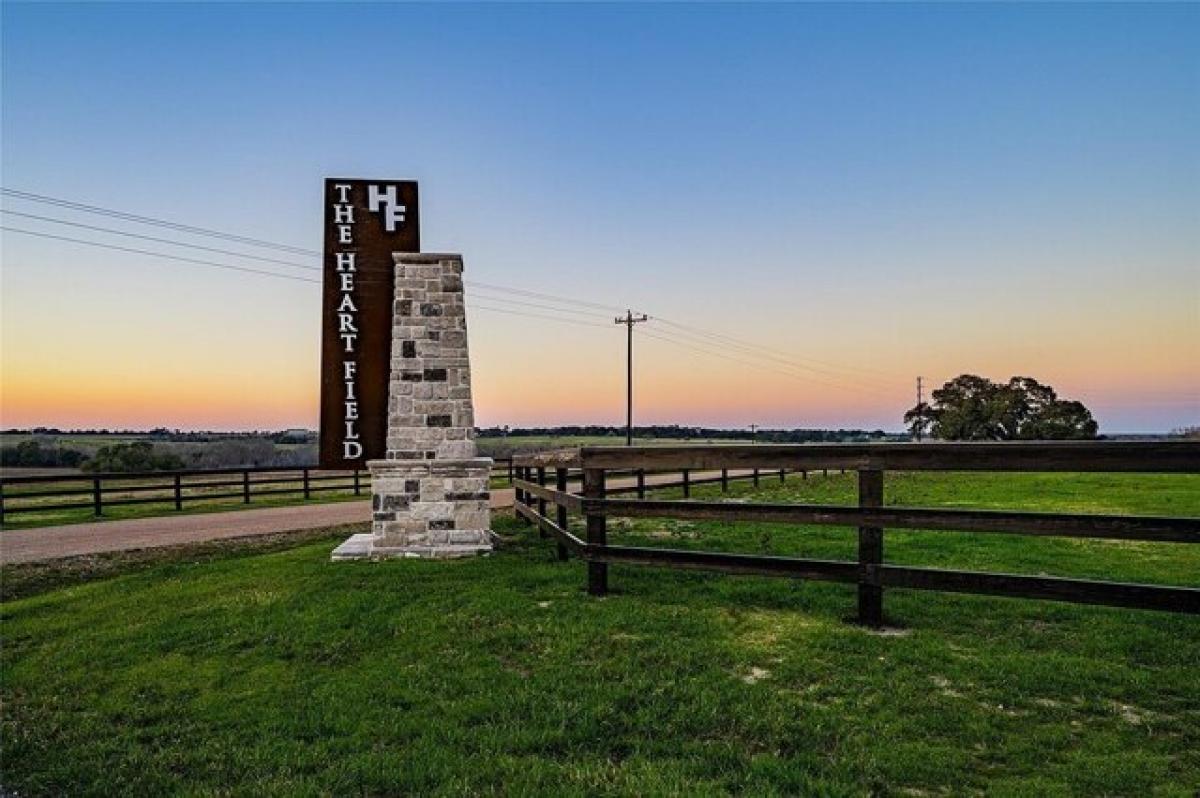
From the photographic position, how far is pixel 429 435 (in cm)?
Answer: 1133

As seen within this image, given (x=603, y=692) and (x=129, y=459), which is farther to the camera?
(x=129, y=459)

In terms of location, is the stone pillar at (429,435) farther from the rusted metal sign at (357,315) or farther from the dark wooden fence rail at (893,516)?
the dark wooden fence rail at (893,516)

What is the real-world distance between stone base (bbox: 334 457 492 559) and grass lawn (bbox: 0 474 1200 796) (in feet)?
8.54

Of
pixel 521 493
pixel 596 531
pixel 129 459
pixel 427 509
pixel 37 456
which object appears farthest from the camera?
pixel 37 456

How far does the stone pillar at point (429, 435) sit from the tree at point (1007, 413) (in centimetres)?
6480

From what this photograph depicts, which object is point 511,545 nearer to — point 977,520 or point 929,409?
point 977,520

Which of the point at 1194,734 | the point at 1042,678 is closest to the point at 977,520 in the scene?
the point at 1042,678

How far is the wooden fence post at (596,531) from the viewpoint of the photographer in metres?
7.34

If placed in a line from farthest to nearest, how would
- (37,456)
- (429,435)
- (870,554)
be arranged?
1. (37,456)
2. (429,435)
3. (870,554)

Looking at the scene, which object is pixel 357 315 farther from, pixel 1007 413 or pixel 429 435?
pixel 1007 413

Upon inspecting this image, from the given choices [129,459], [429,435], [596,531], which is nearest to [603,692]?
[596,531]

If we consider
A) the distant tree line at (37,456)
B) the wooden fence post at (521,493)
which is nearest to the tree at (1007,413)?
the wooden fence post at (521,493)

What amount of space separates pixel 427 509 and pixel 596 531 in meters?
4.57

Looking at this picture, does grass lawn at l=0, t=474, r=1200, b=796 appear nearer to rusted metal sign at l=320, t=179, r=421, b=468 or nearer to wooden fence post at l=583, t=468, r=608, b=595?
wooden fence post at l=583, t=468, r=608, b=595
